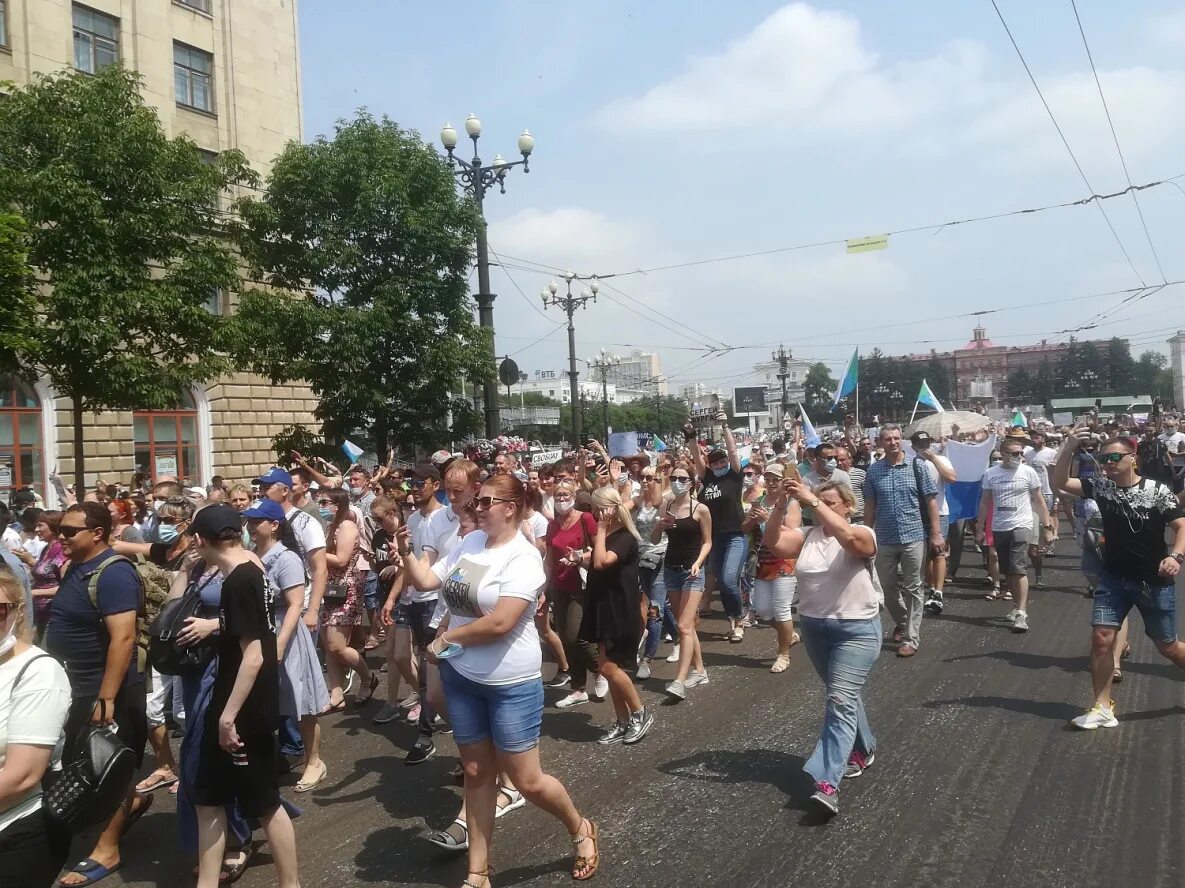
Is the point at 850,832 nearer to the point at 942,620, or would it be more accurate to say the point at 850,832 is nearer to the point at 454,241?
the point at 942,620

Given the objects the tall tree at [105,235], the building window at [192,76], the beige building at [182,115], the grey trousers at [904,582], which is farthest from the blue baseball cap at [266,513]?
the building window at [192,76]

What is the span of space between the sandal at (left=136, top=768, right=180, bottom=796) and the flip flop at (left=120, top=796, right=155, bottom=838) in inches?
5.8

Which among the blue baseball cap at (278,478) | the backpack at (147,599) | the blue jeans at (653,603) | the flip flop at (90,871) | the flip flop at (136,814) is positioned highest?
the blue baseball cap at (278,478)

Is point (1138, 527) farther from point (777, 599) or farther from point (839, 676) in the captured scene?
point (777, 599)

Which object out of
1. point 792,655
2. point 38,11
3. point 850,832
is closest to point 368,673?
point 792,655

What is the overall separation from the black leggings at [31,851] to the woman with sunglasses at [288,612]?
1.76 m

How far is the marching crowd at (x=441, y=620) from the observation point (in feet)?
12.4

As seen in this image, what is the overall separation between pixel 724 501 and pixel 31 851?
6556 millimetres

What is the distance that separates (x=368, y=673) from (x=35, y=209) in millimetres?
9918

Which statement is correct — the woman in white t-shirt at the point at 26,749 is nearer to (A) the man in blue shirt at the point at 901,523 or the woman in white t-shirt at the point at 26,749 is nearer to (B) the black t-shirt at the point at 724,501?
(B) the black t-shirt at the point at 724,501

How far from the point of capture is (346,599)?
690cm

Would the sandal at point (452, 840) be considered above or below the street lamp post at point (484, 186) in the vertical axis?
below

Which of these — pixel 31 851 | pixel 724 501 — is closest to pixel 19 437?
pixel 724 501

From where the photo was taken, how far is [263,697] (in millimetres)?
3834
